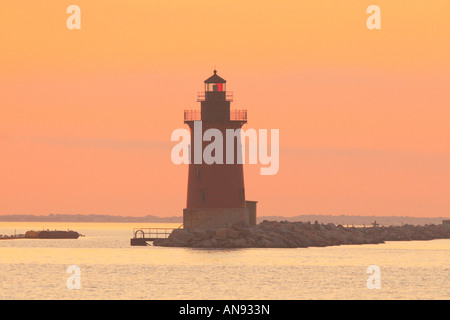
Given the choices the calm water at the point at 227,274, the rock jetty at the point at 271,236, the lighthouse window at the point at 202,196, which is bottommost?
the calm water at the point at 227,274

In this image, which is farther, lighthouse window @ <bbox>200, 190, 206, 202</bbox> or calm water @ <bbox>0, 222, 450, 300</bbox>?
lighthouse window @ <bbox>200, 190, 206, 202</bbox>

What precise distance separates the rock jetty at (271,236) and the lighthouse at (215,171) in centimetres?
92

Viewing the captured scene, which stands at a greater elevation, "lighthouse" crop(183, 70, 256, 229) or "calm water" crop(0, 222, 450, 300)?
"lighthouse" crop(183, 70, 256, 229)

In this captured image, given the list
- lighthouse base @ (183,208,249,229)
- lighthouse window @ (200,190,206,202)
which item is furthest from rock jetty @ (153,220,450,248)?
lighthouse window @ (200,190,206,202)

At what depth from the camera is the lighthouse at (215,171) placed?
204 feet

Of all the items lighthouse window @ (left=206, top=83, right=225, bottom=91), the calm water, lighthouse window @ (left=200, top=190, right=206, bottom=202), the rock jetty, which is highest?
lighthouse window @ (left=206, top=83, right=225, bottom=91)

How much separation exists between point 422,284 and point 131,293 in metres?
14.2

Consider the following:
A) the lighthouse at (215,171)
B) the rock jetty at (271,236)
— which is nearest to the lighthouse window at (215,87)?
the lighthouse at (215,171)

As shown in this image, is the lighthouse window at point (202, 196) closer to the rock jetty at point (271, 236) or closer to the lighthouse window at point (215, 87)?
the rock jetty at point (271, 236)

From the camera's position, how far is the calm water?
133 ft

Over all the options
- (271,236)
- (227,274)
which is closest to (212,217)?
(271,236)

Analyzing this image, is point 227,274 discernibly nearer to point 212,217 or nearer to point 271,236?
point 212,217

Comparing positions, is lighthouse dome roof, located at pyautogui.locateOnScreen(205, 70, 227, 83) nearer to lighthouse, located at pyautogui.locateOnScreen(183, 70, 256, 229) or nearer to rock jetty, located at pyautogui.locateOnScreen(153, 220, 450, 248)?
lighthouse, located at pyautogui.locateOnScreen(183, 70, 256, 229)
